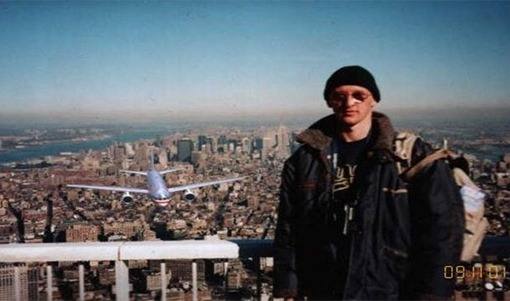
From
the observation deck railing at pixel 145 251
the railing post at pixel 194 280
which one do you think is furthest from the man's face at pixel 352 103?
the railing post at pixel 194 280

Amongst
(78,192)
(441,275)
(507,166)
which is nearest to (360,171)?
(441,275)

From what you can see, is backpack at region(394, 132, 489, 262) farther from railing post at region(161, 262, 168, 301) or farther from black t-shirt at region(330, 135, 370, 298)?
railing post at region(161, 262, 168, 301)

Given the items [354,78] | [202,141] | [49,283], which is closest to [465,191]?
[354,78]

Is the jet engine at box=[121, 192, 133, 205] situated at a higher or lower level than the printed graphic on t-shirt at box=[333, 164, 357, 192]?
lower

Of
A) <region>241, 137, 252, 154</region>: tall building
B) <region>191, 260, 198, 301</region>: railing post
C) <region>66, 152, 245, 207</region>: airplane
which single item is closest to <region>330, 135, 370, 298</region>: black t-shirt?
<region>191, 260, 198, 301</region>: railing post

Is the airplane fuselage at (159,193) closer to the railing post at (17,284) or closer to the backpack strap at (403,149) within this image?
the railing post at (17,284)

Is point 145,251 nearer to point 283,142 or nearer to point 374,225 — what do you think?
point 374,225

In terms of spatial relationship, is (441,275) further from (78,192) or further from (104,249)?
(78,192)
